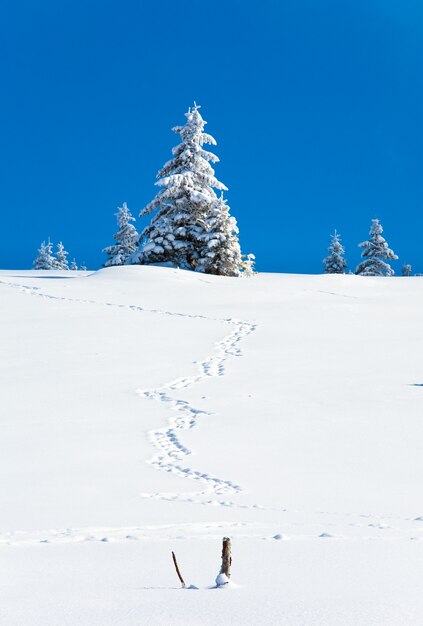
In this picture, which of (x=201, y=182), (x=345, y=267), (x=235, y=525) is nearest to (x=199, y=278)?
(x=201, y=182)

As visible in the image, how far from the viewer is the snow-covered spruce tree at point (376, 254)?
162 ft

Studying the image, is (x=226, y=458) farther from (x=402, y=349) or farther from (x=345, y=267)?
(x=345, y=267)

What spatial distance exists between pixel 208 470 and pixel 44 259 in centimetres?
5717

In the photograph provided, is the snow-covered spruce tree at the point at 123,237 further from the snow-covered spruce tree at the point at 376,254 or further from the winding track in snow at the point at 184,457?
the winding track in snow at the point at 184,457

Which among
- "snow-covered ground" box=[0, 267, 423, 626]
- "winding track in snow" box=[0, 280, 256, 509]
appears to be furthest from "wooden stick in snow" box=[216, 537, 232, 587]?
"winding track in snow" box=[0, 280, 256, 509]

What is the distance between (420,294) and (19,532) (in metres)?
23.6

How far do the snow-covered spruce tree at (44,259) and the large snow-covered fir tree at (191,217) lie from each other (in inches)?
1156

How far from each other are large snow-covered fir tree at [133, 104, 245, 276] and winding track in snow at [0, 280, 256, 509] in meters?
12.9

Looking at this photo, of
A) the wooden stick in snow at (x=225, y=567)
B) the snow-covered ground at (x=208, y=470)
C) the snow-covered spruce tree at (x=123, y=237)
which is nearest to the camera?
the wooden stick in snow at (x=225, y=567)

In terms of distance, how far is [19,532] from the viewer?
16.5ft

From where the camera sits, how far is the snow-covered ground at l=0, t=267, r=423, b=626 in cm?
350

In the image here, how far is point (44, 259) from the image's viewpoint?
2437 inches

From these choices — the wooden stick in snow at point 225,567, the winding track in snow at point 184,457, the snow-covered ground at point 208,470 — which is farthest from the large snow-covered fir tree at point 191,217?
the wooden stick in snow at point 225,567

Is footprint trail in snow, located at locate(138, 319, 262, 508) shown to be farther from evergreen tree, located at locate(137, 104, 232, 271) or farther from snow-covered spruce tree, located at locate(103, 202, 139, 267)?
snow-covered spruce tree, located at locate(103, 202, 139, 267)
